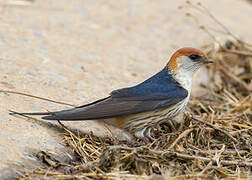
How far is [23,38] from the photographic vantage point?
631cm

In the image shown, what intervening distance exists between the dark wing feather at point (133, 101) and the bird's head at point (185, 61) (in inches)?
4.8

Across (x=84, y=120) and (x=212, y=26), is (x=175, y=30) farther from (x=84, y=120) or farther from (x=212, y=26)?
(x=84, y=120)

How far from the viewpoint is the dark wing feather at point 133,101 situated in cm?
434

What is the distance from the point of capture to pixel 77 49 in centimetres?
657

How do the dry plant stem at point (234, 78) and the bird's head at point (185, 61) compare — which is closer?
the bird's head at point (185, 61)

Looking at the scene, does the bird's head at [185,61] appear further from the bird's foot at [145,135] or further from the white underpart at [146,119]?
the bird's foot at [145,135]

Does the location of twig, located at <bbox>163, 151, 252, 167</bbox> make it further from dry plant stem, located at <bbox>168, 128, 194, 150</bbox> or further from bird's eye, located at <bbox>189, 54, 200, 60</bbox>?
bird's eye, located at <bbox>189, 54, 200, 60</bbox>

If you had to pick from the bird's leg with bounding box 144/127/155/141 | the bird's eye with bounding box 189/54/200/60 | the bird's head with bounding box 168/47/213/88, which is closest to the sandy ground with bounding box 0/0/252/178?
the bird's leg with bounding box 144/127/155/141

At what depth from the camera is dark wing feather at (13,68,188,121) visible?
14.2ft

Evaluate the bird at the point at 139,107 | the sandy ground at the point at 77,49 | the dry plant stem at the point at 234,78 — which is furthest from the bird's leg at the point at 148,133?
the dry plant stem at the point at 234,78

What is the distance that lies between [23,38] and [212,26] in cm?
334

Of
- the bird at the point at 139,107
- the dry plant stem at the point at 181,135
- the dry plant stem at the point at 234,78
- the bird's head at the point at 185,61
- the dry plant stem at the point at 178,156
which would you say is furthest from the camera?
the dry plant stem at the point at 234,78

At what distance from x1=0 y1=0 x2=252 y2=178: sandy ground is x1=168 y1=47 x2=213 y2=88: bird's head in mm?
852

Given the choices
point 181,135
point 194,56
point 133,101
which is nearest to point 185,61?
point 194,56
